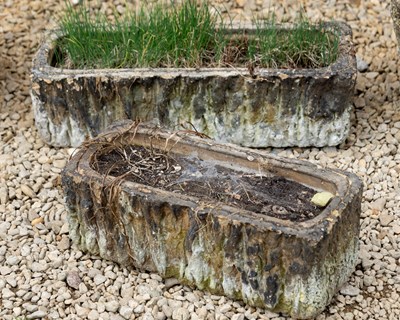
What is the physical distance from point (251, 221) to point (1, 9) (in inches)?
107

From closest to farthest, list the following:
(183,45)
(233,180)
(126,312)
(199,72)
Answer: (126,312), (233,180), (199,72), (183,45)

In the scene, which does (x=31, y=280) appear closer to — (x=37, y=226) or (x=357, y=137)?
(x=37, y=226)

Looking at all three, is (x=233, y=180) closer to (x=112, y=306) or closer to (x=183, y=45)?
(x=112, y=306)

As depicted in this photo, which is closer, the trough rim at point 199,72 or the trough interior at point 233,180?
the trough interior at point 233,180

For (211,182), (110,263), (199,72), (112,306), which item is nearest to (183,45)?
(199,72)

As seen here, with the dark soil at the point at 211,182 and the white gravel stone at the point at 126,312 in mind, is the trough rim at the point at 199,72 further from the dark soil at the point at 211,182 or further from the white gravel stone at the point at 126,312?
the white gravel stone at the point at 126,312

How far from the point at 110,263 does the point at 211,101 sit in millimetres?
987

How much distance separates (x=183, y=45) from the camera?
14.9 feet

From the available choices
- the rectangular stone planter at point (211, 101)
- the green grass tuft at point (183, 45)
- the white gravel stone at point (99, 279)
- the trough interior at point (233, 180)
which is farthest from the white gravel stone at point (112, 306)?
the green grass tuft at point (183, 45)

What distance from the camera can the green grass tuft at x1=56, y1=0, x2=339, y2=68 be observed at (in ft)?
14.8

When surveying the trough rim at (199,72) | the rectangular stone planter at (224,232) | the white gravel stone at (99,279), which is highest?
the trough rim at (199,72)

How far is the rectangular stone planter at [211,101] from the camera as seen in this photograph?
440 centimetres

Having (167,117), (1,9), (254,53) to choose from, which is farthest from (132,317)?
(1,9)

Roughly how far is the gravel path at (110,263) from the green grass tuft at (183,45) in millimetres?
443
